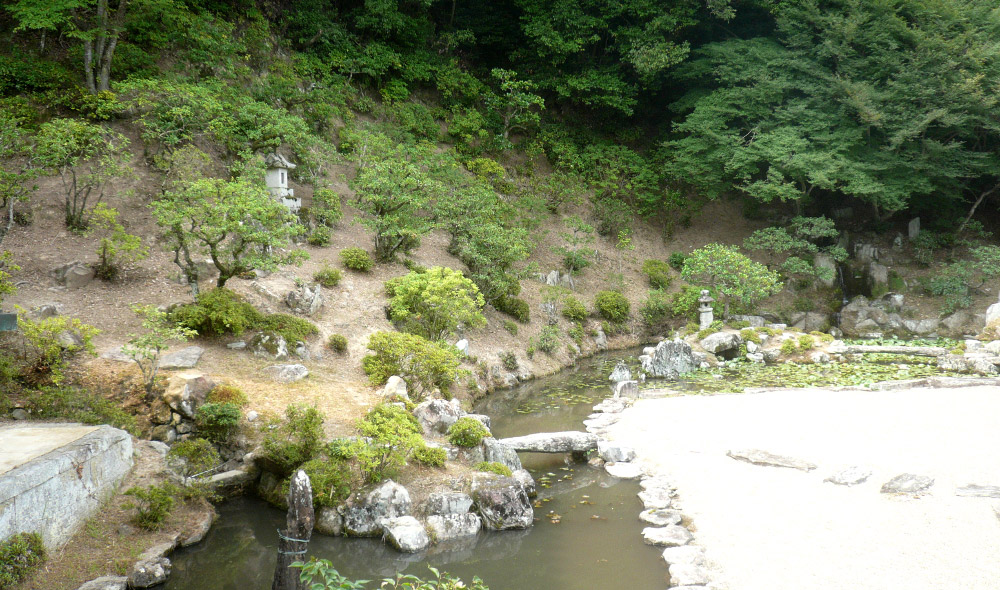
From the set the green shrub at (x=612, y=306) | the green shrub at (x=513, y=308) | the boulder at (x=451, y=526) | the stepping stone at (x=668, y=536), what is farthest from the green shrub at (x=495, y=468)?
the green shrub at (x=612, y=306)

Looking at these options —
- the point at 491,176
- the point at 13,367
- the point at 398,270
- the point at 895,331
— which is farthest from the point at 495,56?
the point at 13,367

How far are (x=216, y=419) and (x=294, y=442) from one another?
157 centimetres

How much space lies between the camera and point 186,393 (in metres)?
9.60

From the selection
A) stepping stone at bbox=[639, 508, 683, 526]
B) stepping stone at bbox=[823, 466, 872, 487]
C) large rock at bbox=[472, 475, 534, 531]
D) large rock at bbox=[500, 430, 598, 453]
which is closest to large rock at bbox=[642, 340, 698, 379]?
large rock at bbox=[500, 430, 598, 453]

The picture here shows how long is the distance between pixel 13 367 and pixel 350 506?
603cm

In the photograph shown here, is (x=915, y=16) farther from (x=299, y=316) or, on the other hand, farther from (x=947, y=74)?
(x=299, y=316)

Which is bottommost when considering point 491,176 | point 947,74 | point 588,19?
point 491,176

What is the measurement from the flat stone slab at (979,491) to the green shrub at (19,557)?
11.5m

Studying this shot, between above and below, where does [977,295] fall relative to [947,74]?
below

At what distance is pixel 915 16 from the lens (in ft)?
81.8

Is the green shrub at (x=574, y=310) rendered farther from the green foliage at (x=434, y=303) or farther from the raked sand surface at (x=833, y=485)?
the raked sand surface at (x=833, y=485)

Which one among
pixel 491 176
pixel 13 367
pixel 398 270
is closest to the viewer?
pixel 13 367

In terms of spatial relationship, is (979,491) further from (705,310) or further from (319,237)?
(319,237)

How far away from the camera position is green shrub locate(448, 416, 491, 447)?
991 cm
